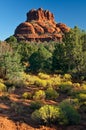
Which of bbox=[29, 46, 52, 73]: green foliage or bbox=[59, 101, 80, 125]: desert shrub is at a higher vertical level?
bbox=[29, 46, 52, 73]: green foliage

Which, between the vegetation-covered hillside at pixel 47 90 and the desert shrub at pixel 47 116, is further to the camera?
the vegetation-covered hillside at pixel 47 90

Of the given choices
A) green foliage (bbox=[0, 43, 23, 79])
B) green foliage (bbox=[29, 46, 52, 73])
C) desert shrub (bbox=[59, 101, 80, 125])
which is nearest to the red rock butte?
green foliage (bbox=[29, 46, 52, 73])

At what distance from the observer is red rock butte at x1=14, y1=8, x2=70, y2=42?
137m

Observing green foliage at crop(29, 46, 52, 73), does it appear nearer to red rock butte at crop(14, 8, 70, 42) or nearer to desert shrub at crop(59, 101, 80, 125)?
desert shrub at crop(59, 101, 80, 125)

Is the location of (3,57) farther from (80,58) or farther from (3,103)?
(3,103)

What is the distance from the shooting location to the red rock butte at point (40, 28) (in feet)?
451

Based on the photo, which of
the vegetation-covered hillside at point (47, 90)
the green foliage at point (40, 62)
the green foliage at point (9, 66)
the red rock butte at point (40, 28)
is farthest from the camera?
the red rock butte at point (40, 28)

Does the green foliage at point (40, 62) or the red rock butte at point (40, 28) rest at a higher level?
the red rock butte at point (40, 28)

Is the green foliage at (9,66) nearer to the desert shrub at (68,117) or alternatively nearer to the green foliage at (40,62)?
the green foliage at (40,62)

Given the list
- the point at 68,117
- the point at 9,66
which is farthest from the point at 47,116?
the point at 9,66

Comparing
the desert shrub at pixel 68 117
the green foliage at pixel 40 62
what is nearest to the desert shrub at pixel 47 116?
the desert shrub at pixel 68 117

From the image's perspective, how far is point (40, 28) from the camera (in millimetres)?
146250

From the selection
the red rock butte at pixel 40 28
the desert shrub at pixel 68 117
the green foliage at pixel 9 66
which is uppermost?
the red rock butte at pixel 40 28

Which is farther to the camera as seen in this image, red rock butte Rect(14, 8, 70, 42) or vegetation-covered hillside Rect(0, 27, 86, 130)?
red rock butte Rect(14, 8, 70, 42)
